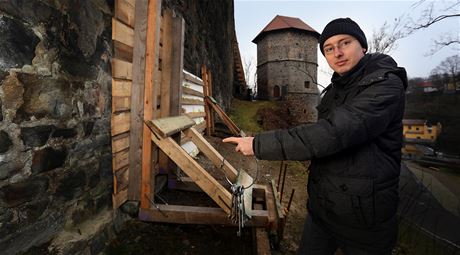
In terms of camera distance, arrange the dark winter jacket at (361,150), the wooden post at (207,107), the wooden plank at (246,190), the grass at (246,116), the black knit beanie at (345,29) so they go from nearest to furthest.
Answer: the dark winter jacket at (361,150) → the black knit beanie at (345,29) → the wooden plank at (246,190) → the wooden post at (207,107) → the grass at (246,116)

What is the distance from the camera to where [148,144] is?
2.51 m

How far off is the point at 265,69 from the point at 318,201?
93.2 feet

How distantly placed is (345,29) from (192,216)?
7.00ft

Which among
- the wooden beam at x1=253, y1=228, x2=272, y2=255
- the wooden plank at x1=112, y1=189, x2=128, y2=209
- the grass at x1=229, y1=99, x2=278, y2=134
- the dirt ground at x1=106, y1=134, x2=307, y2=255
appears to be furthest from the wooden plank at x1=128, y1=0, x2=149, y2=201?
the grass at x1=229, y1=99, x2=278, y2=134

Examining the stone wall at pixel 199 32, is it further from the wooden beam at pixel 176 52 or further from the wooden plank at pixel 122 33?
the wooden plank at pixel 122 33

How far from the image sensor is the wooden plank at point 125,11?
2243 millimetres

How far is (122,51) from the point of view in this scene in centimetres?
236

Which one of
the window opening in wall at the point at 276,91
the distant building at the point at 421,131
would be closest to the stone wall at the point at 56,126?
the window opening in wall at the point at 276,91

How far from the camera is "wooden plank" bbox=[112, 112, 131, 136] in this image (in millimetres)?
2318

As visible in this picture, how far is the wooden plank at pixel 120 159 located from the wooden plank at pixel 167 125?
0.39m

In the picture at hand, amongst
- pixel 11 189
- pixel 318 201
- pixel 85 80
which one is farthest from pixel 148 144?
pixel 318 201

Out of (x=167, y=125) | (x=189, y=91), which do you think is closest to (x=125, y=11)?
(x=167, y=125)

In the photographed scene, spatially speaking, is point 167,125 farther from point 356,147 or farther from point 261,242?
point 356,147

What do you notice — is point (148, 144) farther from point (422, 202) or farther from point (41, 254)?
point (422, 202)
